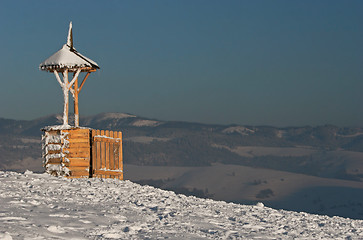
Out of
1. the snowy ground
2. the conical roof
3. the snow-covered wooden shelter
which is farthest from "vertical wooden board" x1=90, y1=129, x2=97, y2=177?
the conical roof

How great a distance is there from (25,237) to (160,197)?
6.88 m

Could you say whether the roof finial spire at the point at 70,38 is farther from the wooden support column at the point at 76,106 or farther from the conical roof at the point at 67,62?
the wooden support column at the point at 76,106

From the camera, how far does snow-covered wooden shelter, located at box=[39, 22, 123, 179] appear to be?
18.6m

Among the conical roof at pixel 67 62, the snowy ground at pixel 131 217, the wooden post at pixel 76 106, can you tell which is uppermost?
the conical roof at pixel 67 62

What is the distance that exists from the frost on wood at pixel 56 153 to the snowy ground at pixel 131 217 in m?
2.22

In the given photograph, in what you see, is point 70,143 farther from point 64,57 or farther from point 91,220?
point 91,220

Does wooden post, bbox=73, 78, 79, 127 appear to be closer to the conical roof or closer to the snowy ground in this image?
the conical roof

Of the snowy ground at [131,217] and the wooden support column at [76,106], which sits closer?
the snowy ground at [131,217]

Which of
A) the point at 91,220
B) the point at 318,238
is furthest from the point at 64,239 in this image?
the point at 318,238

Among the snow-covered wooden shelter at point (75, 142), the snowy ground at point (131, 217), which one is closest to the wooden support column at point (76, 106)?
the snow-covered wooden shelter at point (75, 142)

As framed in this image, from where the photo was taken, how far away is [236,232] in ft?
32.7

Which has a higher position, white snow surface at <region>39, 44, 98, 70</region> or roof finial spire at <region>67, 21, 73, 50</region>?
roof finial spire at <region>67, 21, 73, 50</region>

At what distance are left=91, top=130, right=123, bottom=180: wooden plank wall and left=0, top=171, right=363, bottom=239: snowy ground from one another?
2.57 m

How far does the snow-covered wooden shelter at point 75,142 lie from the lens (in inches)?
731
